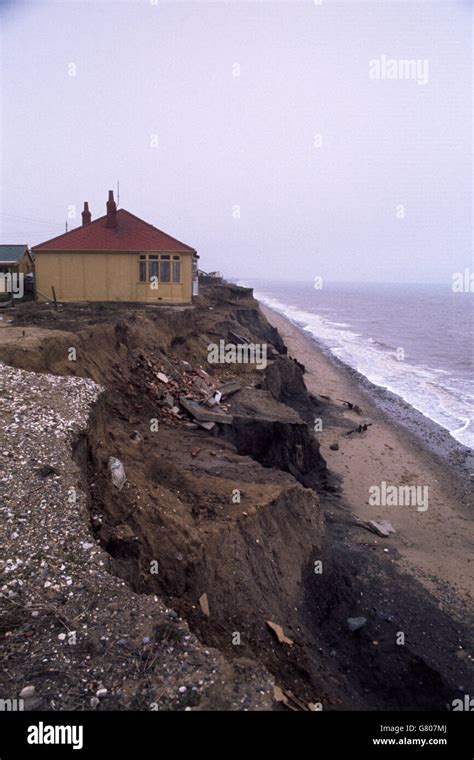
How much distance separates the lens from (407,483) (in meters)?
19.7

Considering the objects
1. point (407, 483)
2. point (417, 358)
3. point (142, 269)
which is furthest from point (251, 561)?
point (417, 358)

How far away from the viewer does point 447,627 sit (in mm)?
10992

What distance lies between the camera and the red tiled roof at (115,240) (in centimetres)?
2533

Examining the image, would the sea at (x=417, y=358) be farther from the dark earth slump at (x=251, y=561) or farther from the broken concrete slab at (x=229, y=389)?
the dark earth slump at (x=251, y=561)

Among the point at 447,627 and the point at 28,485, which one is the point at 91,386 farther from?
the point at 447,627

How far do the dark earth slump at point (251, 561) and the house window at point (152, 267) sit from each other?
10.1 meters

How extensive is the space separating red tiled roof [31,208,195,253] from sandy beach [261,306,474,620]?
502 inches

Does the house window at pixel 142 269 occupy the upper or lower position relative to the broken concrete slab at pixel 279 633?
upper

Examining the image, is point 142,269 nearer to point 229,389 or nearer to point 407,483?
point 229,389

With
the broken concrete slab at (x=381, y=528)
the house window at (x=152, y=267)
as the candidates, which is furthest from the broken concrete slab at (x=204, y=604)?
the house window at (x=152, y=267)

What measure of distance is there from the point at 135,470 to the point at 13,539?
3.84 metres

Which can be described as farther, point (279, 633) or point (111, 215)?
point (111, 215)

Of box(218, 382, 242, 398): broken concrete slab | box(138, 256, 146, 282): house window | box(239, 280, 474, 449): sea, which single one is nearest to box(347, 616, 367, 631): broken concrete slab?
box(218, 382, 242, 398): broken concrete slab

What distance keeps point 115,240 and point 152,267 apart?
2.37m
